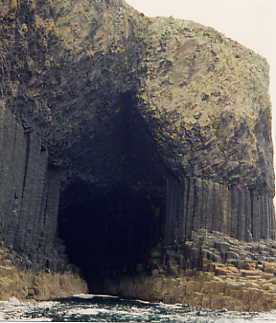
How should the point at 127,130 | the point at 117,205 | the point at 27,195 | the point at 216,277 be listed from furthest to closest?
the point at 117,205 < the point at 127,130 < the point at 216,277 < the point at 27,195

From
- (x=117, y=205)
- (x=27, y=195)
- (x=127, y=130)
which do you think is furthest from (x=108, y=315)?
(x=117, y=205)

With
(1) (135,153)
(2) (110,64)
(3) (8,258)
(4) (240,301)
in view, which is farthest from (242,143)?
(3) (8,258)

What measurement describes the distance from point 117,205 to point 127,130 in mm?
4666

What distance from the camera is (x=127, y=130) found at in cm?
2928

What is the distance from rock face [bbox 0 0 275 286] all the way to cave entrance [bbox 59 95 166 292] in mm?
68

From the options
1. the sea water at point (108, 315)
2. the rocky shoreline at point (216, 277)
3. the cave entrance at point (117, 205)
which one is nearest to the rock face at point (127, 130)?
the cave entrance at point (117, 205)

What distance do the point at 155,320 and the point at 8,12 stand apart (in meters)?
12.2

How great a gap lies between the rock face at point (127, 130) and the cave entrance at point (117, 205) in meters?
0.07

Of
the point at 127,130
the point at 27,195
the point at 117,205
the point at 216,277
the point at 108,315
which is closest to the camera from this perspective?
the point at 108,315

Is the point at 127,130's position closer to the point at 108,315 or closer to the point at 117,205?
the point at 117,205

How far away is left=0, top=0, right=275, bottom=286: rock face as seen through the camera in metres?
23.8

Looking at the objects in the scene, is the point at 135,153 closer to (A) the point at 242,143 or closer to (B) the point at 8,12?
(A) the point at 242,143

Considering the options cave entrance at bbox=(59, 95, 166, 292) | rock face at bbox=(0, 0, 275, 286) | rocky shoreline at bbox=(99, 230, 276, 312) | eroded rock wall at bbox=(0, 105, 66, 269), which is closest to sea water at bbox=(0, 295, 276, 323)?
rocky shoreline at bbox=(99, 230, 276, 312)

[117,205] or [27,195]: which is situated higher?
[117,205]
